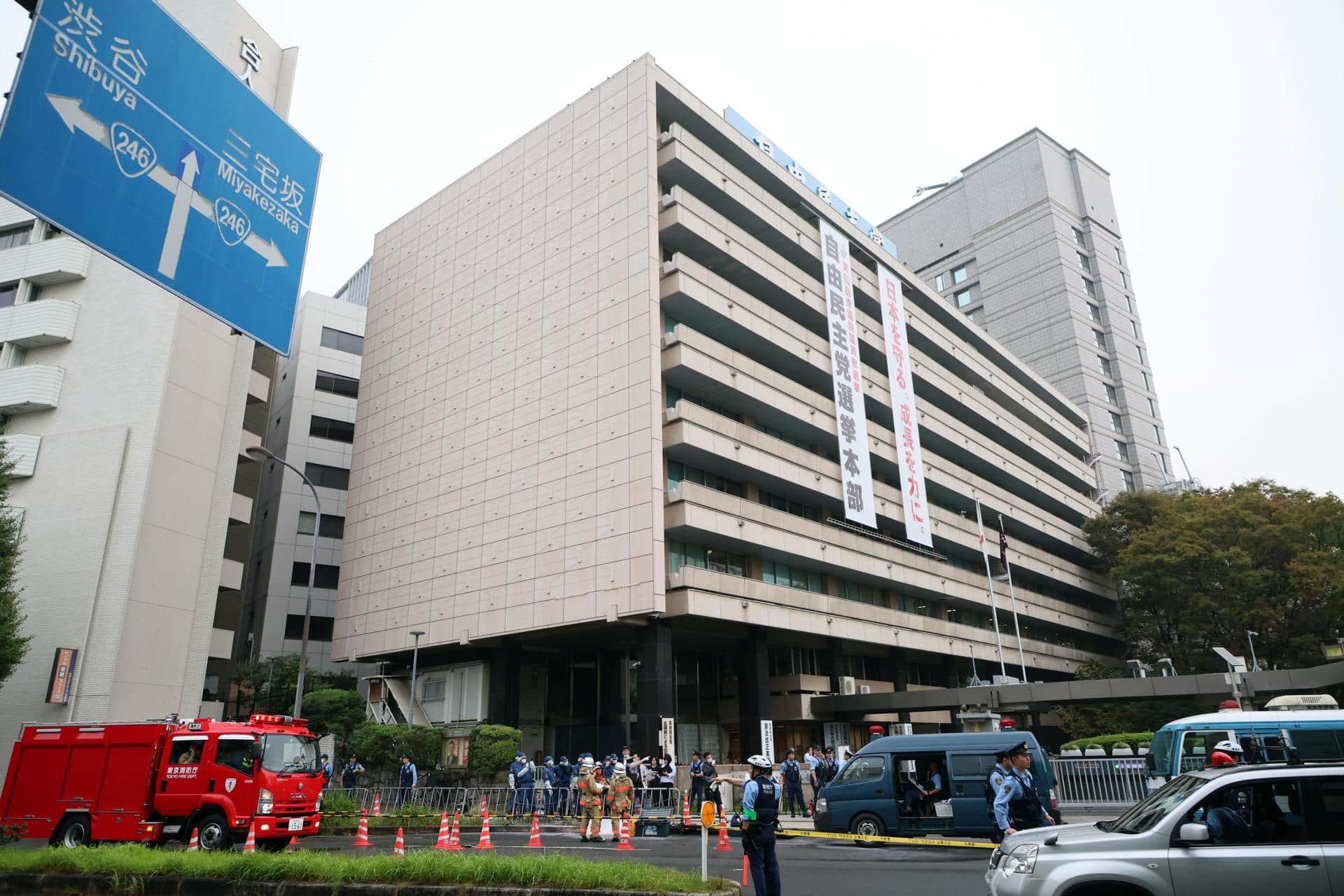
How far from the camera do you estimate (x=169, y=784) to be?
1750cm

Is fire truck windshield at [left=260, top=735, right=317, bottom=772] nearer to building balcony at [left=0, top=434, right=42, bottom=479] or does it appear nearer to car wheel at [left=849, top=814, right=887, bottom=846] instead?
car wheel at [left=849, top=814, right=887, bottom=846]

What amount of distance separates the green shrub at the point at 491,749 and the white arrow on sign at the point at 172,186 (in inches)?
890

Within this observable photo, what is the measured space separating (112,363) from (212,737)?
23.9 meters

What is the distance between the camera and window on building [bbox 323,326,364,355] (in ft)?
193

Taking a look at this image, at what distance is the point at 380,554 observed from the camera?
143ft

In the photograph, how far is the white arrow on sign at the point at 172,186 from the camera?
11414 mm

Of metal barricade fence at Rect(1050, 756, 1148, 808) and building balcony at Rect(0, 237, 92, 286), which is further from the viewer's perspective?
building balcony at Rect(0, 237, 92, 286)

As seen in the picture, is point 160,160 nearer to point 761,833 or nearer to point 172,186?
point 172,186

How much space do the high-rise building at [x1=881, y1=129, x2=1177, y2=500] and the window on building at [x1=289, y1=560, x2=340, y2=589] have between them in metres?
60.3

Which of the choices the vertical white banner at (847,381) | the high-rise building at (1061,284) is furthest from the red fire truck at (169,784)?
the high-rise building at (1061,284)

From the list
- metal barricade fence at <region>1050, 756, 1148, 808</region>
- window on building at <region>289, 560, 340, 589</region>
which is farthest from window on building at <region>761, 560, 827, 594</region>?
window on building at <region>289, 560, 340, 589</region>

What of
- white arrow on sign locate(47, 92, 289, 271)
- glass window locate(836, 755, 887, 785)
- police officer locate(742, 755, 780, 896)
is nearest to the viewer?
police officer locate(742, 755, 780, 896)

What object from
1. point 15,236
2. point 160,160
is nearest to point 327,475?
point 15,236

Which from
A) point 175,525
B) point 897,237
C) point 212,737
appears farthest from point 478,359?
point 897,237
